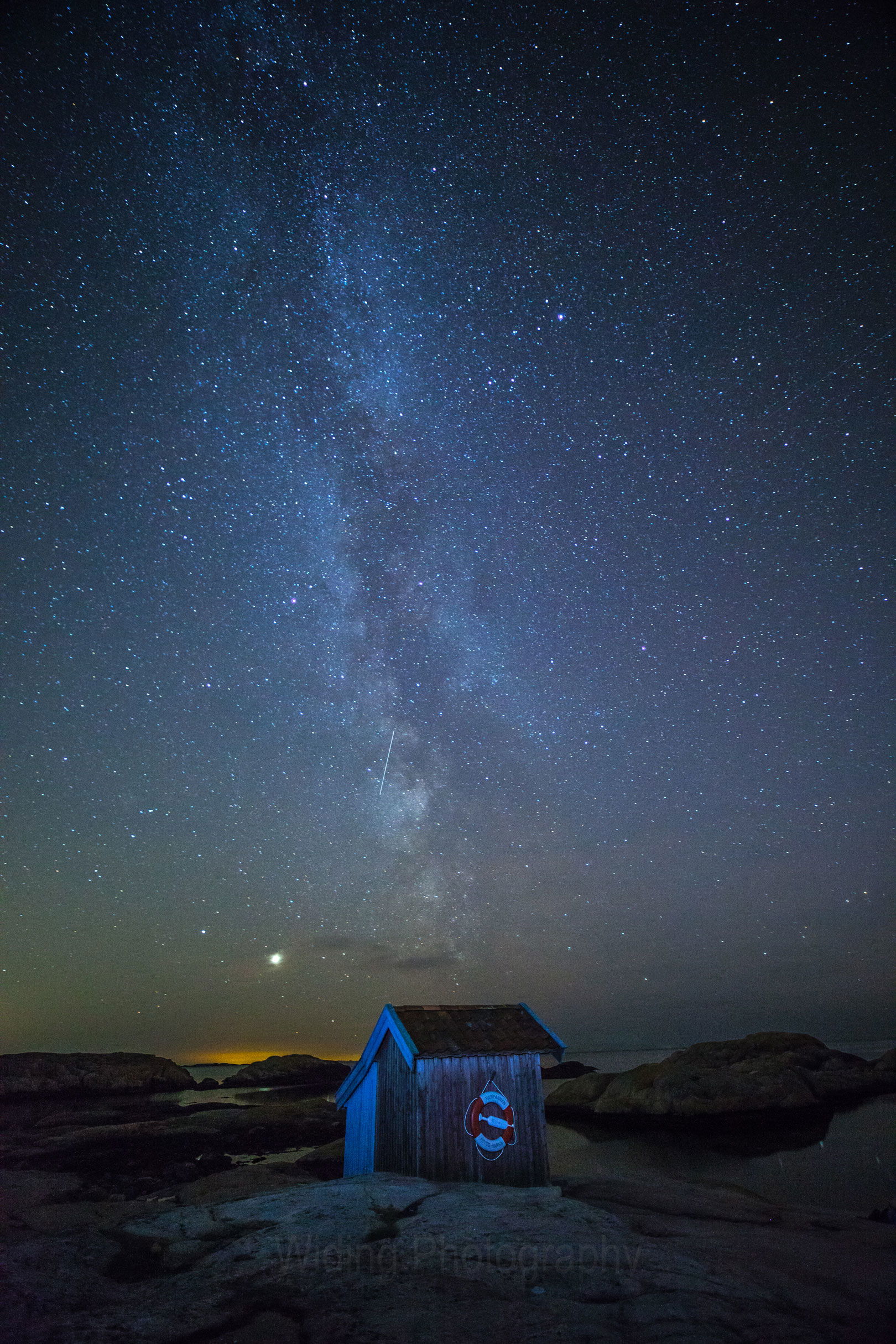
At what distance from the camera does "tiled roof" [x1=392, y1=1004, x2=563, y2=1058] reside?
46.0 feet

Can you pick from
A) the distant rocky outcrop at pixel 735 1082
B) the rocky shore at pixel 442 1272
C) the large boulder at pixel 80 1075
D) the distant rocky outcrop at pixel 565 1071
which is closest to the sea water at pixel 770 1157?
the distant rocky outcrop at pixel 735 1082

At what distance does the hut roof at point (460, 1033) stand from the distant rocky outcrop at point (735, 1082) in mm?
32265

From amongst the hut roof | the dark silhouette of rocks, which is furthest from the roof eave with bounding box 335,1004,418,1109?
the dark silhouette of rocks

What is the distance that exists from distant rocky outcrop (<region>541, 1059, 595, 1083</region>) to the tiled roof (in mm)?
78962

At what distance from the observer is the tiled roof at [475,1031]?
14023 millimetres

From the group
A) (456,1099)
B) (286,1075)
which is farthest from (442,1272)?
(286,1075)

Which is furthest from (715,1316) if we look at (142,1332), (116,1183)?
(116,1183)

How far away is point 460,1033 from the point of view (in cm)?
1448

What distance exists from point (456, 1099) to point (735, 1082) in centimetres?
3561

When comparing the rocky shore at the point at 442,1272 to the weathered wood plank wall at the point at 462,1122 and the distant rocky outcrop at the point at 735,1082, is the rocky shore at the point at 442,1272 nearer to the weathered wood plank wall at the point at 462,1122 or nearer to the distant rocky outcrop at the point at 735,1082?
the weathered wood plank wall at the point at 462,1122

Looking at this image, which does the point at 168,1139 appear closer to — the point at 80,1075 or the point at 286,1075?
the point at 80,1075

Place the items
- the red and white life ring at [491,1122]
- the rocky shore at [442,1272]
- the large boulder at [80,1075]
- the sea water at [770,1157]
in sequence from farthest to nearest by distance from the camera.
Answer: the large boulder at [80,1075] < the sea water at [770,1157] < the red and white life ring at [491,1122] < the rocky shore at [442,1272]

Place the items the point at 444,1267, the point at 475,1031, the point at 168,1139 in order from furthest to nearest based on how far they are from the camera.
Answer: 1. the point at 168,1139
2. the point at 475,1031
3. the point at 444,1267

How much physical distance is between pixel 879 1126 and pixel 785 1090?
6261 mm
